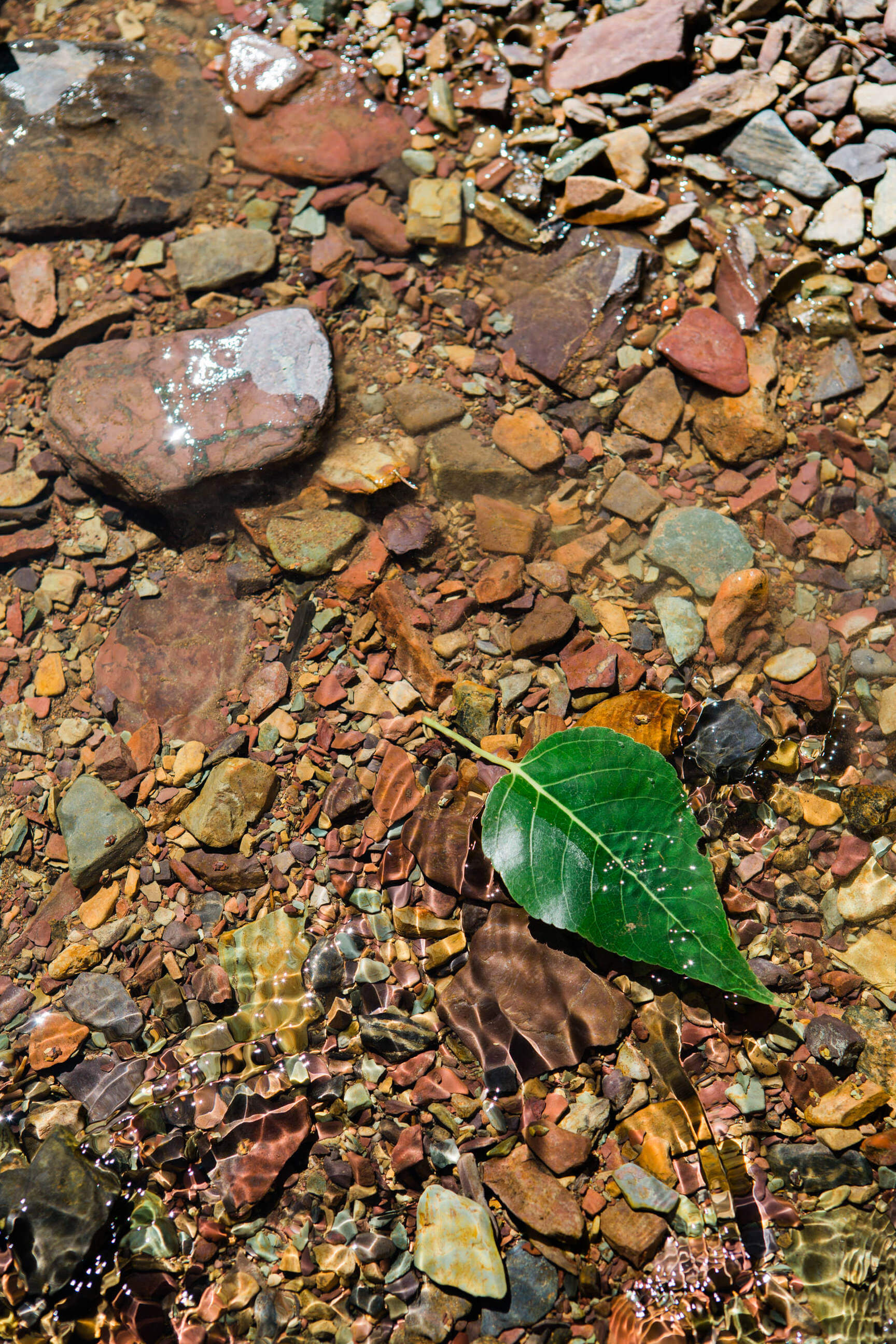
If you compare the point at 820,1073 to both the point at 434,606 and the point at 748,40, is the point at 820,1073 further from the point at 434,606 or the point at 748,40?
the point at 748,40

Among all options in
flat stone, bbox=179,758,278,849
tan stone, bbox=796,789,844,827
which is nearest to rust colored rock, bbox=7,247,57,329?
flat stone, bbox=179,758,278,849

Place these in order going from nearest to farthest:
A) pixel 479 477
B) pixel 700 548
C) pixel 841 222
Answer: pixel 700 548 < pixel 479 477 < pixel 841 222

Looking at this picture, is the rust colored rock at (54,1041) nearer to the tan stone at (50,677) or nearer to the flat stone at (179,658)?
the flat stone at (179,658)

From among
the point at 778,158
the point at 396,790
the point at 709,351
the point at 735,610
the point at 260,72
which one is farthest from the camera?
the point at 260,72

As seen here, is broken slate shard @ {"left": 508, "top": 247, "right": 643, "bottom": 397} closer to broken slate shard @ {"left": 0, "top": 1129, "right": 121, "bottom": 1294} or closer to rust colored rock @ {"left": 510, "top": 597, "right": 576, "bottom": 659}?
rust colored rock @ {"left": 510, "top": 597, "right": 576, "bottom": 659}

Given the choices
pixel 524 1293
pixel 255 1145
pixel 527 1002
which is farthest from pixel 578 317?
pixel 524 1293

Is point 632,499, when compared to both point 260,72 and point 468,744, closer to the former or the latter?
point 468,744

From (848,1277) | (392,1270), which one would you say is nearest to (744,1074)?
(848,1277)
